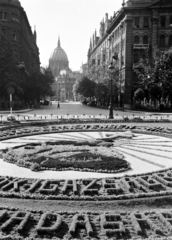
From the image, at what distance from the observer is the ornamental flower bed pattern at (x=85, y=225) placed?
5145mm

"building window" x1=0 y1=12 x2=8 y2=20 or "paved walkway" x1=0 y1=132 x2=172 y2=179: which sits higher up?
"building window" x1=0 y1=12 x2=8 y2=20

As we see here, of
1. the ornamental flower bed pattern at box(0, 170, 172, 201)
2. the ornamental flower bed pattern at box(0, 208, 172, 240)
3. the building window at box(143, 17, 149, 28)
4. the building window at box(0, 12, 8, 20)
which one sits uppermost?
the building window at box(0, 12, 8, 20)

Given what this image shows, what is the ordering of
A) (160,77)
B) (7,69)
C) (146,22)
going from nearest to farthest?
(160,77), (7,69), (146,22)

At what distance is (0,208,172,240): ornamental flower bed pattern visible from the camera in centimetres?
514

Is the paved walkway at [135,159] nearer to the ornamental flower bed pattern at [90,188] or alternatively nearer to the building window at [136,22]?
the ornamental flower bed pattern at [90,188]

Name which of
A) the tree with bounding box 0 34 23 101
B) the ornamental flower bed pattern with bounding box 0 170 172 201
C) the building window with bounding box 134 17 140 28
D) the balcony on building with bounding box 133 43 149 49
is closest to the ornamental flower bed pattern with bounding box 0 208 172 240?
the ornamental flower bed pattern with bounding box 0 170 172 201

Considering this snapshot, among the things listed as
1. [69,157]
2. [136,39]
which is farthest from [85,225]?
[136,39]

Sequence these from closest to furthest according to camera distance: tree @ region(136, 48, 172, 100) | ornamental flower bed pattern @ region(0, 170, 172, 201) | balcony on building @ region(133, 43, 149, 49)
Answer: ornamental flower bed pattern @ region(0, 170, 172, 201) → tree @ region(136, 48, 172, 100) → balcony on building @ region(133, 43, 149, 49)

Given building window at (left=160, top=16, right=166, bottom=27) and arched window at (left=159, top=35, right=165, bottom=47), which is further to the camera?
arched window at (left=159, top=35, right=165, bottom=47)

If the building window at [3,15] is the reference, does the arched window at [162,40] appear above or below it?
below

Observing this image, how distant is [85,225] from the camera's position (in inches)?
214

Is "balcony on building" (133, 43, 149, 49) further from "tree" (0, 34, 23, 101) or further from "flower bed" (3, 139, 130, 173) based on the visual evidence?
"flower bed" (3, 139, 130, 173)

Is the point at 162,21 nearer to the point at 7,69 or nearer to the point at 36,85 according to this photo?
the point at 36,85

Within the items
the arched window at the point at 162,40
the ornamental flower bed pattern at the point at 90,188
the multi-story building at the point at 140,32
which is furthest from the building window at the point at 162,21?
the ornamental flower bed pattern at the point at 90,188
